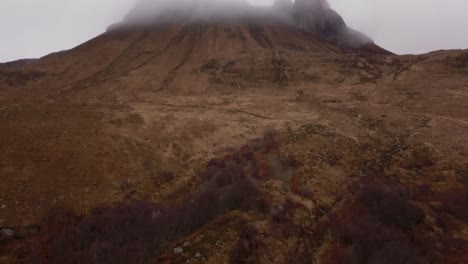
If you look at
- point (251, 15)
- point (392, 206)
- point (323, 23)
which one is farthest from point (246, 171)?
point (323, 23)

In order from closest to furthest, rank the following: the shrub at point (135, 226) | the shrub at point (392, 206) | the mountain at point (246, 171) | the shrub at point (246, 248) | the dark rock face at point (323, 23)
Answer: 1. the shrub at point (246, 248)
2. the shrub at point (135, 226)
3. the mountain at point (246, 171)
4. the shrub at point (392, 206)
5. the dark rock face at point (323, 23)

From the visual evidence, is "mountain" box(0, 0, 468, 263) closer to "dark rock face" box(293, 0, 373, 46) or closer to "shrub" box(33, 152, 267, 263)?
"shrub" box(33, 152, 267, 263)

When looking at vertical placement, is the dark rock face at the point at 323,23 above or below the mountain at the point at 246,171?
above

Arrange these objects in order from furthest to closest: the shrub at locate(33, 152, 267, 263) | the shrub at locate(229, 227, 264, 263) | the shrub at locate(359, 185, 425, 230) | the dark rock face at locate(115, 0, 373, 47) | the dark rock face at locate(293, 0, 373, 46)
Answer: the dark rock face at locate(293, 0, 373, 46)
the dark rock face at locate(115, 0, 373, 47)
the shrub at locate(359, 185, 425, 230)
the shrub at locate(33, 152, 267, 263)
the shrub at locate(229, 227, 264, 263)

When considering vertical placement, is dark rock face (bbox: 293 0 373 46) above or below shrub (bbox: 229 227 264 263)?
above

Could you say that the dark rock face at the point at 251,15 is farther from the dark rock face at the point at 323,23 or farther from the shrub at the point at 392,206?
the shrub at the point at 392,206

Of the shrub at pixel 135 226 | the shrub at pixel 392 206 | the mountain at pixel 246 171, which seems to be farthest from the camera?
Answer: the shrub at pixel 392 206

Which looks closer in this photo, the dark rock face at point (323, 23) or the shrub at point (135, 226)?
the shrub at point (135, 226)

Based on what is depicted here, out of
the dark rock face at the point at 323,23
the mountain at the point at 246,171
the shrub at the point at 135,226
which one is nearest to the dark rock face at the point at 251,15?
the dark rock face at the point at 323,23

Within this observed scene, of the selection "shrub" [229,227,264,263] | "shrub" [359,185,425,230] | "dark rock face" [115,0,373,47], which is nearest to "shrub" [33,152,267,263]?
"shrub" [229,227,264,263]
